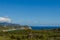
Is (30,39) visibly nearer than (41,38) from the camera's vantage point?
Yes

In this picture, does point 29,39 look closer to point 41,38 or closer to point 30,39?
point 30,39

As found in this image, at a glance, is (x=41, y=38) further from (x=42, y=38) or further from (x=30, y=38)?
(x=30, y=38)

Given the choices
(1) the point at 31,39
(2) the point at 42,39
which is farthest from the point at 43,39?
(1) the point at 31,39

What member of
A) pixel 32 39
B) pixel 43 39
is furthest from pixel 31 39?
pixel 43 39

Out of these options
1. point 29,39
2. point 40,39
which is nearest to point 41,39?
point 40,39

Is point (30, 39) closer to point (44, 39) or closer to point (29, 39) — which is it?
point (29, 39)
